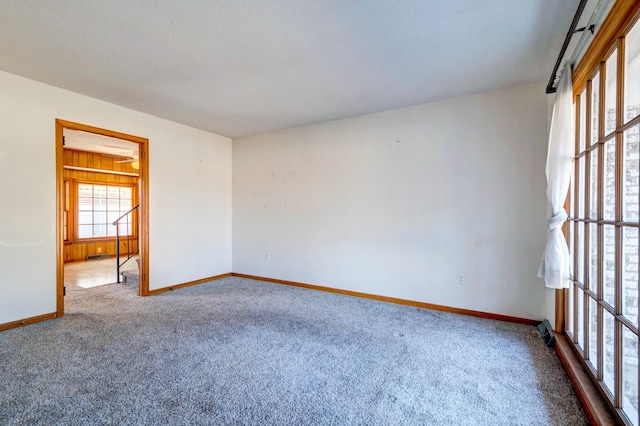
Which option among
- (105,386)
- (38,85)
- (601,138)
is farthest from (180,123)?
(601,138)

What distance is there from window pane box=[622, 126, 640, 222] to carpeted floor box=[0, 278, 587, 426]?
44.4 inches

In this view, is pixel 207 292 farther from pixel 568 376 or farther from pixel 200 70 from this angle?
pixel 568 376

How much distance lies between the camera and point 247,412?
64.4 inches

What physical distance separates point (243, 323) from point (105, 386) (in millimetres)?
1232

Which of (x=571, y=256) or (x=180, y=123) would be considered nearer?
(x=571, y=256)

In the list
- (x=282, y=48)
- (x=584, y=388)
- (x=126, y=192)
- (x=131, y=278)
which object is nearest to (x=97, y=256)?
(x=126, y=192)

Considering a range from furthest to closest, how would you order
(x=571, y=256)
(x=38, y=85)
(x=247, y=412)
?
(x=38, y=85), (x=571, y=256), (x=247, y=412)

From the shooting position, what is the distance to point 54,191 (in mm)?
3086

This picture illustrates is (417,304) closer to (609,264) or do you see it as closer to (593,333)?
(593,333)

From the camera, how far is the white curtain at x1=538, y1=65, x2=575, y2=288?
2.09 m

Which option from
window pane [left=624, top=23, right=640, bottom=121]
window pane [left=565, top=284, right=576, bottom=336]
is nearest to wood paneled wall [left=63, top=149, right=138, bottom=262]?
window pane [left=565, top=284, right=576, bottom=336]

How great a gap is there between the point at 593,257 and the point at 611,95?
3.19 ft

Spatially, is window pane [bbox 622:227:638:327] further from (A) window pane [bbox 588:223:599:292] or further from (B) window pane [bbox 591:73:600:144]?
(B) window pane [bbox 591:73:600:144]

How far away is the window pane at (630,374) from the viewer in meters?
1.33
